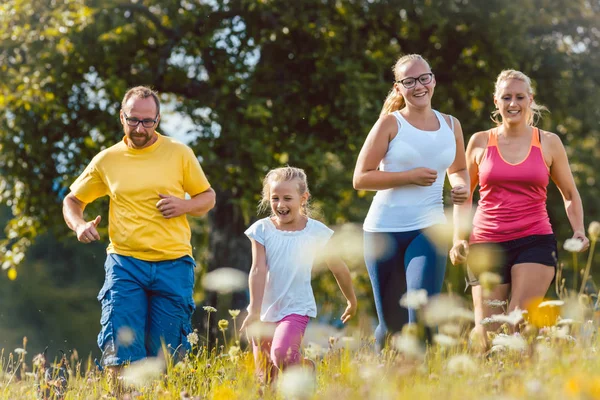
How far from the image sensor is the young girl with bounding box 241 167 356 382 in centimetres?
461

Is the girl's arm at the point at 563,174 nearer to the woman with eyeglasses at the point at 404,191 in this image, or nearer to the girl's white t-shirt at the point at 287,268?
the woman with eyeglasses at the point at 404,191

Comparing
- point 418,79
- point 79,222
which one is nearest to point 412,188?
point 418,79

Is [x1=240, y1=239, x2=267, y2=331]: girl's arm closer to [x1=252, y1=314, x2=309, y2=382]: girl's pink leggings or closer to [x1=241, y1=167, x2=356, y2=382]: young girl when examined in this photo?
[x1=241, y1=167, x2=356, y2=382]: young girl

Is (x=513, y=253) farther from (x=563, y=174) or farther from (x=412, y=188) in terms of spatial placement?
(x=412, y=188)

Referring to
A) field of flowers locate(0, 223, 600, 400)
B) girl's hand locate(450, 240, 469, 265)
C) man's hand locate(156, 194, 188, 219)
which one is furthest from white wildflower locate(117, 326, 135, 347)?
girl's hand locate(450, 240, 469, 265)

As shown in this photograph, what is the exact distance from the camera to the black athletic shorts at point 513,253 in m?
5.18

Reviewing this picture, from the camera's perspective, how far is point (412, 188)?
4875 mm

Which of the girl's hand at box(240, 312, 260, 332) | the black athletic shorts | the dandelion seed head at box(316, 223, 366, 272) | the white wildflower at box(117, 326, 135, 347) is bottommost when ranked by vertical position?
the white wildflower at box(117, 326, 135, 347)

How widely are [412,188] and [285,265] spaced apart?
898 millimetres

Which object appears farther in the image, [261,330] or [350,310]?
[350,310]

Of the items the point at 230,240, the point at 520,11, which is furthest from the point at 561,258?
the point at 230,240

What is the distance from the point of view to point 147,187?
4.96m

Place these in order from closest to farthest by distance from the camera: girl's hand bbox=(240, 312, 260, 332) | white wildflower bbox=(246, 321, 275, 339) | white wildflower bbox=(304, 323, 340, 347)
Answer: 1. white wildflower bbox=(246, 321, 275, 339)
2. white wildflower bbox=(304, 323, 340, 347)
3. girl's hand bbox=(240, 312, 260, 332)

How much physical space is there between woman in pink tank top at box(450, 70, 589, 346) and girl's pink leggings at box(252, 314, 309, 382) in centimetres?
128
